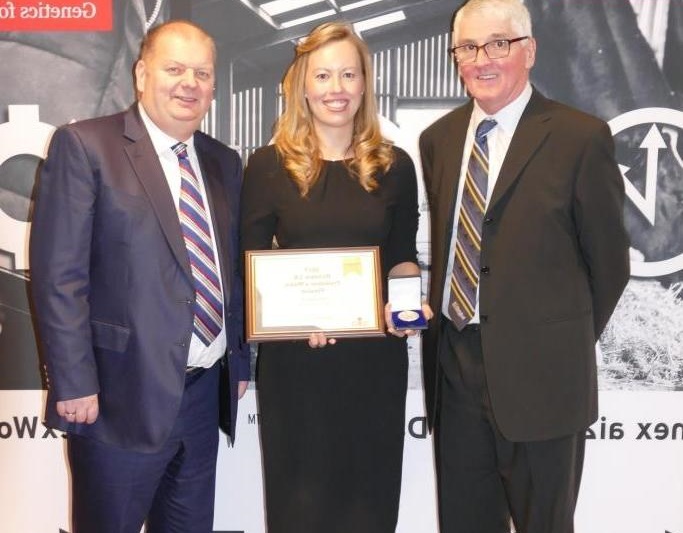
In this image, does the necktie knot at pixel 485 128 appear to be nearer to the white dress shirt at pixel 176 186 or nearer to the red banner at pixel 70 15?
the white dress shirt at pixel 176 186

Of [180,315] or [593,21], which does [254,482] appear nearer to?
[180,315]

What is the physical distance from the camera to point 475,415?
253cm

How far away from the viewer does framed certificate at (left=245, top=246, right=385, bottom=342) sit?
2.56 metres

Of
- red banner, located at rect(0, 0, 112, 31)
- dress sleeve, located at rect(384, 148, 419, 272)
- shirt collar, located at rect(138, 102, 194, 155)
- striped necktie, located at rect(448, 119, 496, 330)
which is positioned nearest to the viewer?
striped necktie, located at rect(448, 119, 496, 330)

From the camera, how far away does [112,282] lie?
2.38 metres

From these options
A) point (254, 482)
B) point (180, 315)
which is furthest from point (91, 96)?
point (254, 482)

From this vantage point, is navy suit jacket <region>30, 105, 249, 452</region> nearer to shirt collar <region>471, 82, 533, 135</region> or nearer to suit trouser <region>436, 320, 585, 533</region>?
suit trouser <region>436, 320, 585, 533</region>

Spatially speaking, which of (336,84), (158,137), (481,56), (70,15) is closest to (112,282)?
(158,137)

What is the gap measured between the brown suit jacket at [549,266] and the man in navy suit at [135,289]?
0.95m

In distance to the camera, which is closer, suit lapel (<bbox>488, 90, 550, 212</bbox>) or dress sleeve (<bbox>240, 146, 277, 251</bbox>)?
suit lapel (<bbox>488, 90, 550, 212</bbox>)

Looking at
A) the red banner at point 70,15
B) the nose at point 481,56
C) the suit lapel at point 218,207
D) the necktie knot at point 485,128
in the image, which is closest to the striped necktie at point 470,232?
the necktie knot at point 485,128

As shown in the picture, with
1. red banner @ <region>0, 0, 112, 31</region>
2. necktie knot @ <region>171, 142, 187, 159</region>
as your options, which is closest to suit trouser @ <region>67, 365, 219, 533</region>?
necktie knot @ <region>171, 142, 187, 159</region>

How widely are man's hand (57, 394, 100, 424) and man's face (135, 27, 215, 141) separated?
935mm

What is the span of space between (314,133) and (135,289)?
898 millimetres
